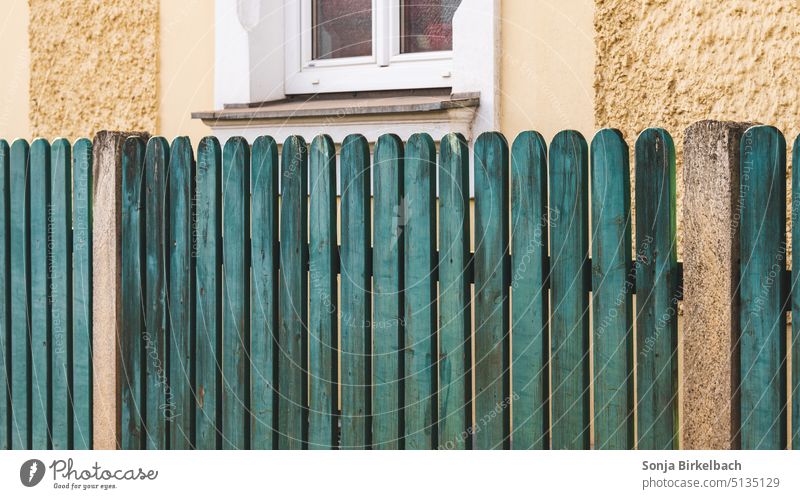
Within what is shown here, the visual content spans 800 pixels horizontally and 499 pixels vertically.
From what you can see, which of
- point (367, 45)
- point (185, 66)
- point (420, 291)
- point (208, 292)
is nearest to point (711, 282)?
point (420, 291)

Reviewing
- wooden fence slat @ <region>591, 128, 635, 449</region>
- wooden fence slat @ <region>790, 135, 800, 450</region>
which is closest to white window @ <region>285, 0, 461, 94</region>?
wooden fence slat @ <region>591, 128, 635, 449</region>

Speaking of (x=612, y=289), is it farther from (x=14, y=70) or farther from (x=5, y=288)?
(x=14, y=70)

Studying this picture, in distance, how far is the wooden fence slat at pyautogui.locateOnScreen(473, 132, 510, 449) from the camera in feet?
9.68

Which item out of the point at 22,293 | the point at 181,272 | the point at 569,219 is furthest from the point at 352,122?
the point at 569,219

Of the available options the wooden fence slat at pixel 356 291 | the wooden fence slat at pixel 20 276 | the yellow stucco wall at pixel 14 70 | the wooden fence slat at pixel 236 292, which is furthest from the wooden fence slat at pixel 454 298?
the yellow stucco wall at pixel 14 70

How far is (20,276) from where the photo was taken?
400 cm

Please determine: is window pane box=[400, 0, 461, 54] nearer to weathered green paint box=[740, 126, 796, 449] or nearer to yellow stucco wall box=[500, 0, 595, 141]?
yellow stucco wall box=[500, 0, 595, 141]

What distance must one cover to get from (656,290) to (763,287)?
281 mm

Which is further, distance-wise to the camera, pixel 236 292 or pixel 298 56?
pixel 298 56

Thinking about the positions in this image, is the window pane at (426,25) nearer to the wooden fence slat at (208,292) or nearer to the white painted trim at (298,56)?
the white painted trim at (298,56)

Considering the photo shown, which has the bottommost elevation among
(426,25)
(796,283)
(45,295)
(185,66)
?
(45,295)

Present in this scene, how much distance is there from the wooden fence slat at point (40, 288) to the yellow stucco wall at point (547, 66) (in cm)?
187

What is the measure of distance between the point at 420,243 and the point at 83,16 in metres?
3.23

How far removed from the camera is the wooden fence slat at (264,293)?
3.34m
